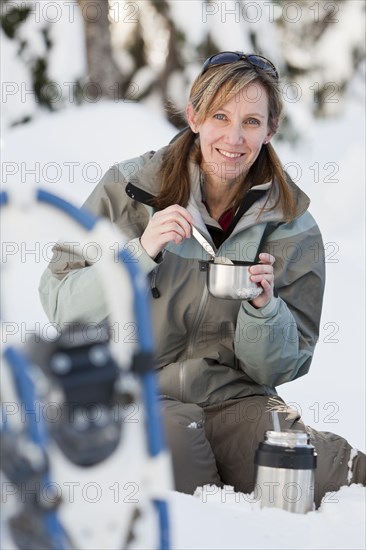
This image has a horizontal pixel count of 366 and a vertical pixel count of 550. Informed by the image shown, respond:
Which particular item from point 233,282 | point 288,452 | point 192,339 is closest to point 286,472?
point 288,452

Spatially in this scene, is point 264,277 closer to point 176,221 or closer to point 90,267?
point 176,221

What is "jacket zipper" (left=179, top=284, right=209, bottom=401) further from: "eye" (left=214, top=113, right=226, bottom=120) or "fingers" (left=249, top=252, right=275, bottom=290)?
"eye" (left=214, top=113, right=226, bottom=120)

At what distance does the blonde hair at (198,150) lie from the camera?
4.27 m

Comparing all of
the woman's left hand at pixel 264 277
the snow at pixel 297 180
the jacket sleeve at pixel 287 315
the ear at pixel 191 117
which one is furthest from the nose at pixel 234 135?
the snow at pixel 297 180

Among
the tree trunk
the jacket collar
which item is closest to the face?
the jacket collar

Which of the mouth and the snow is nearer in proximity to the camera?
the snow

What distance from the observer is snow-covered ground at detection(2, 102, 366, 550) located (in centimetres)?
323

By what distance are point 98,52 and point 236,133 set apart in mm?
8248

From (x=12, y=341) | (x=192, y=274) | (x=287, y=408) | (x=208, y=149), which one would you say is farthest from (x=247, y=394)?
(x=12, y=341)

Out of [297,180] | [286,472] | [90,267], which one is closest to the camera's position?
[286,472]

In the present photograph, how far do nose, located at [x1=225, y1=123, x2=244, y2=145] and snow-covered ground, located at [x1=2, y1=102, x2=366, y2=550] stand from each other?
2.82ft

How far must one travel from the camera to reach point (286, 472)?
12.1 ft

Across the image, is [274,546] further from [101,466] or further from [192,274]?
[192,274]

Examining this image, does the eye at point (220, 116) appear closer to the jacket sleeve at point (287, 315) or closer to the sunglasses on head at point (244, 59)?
the sunglasses on head at point (244, 59)
